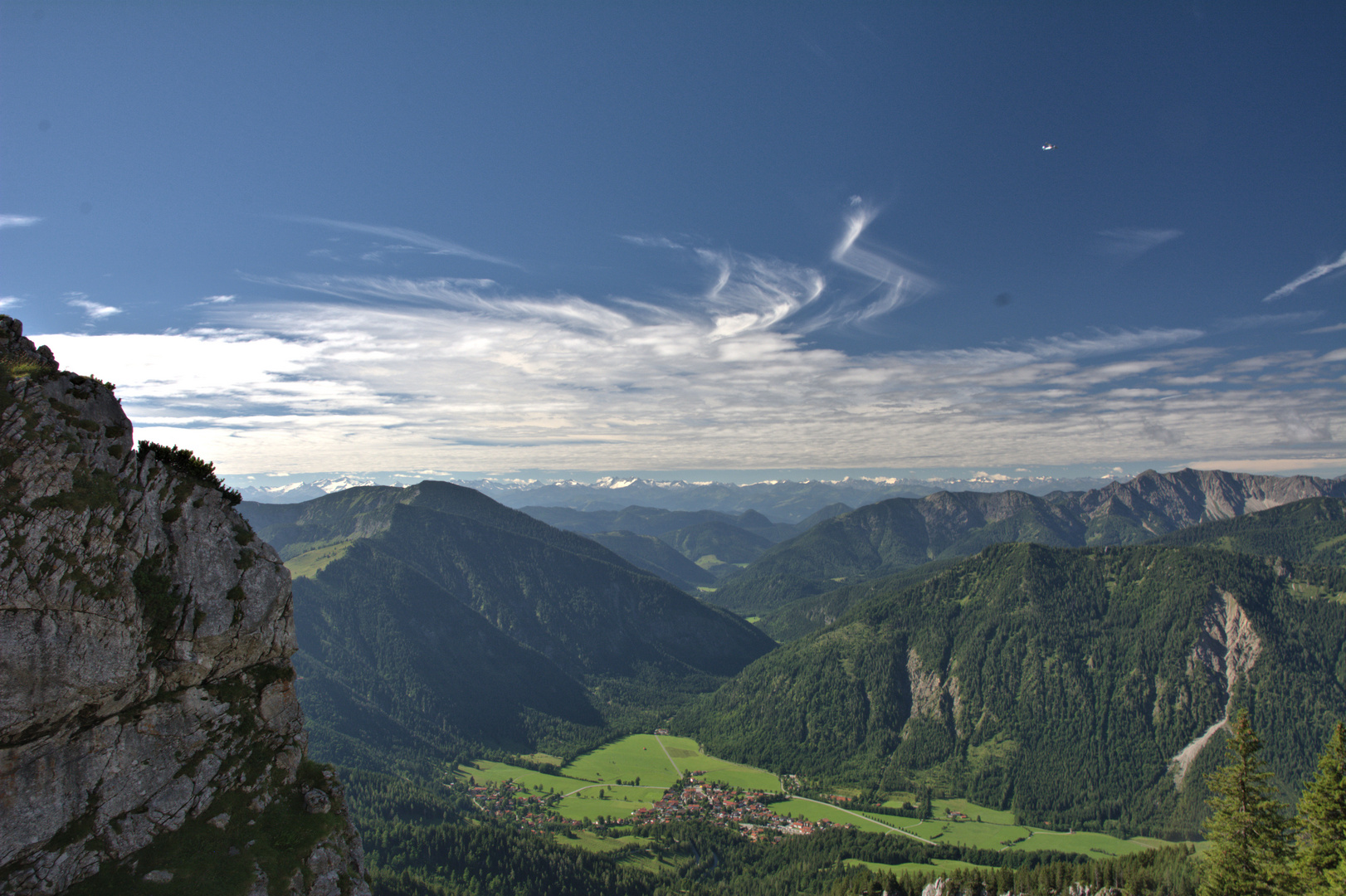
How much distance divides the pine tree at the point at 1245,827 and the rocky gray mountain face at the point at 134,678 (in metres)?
71.0

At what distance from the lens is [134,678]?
39.4 m

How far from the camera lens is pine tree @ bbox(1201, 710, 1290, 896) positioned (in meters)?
50.0

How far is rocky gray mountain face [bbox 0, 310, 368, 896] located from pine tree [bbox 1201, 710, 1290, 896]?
7103 centimetres

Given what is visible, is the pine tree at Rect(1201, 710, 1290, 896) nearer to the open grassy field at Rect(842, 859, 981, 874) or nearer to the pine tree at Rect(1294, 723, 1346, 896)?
the pine tree at Rect(1294, 723, 1346, 896)

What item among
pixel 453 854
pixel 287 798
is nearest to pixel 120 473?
pixel 287 798

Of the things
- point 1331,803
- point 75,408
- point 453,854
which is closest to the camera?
point 75,408

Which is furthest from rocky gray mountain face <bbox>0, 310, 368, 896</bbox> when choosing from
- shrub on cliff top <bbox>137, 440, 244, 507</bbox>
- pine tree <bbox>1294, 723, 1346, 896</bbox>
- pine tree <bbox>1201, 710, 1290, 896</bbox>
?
pine tree <bbox>1294, 723, 1346, 896</bbox>

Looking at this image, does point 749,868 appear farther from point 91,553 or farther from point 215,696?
point 91,553

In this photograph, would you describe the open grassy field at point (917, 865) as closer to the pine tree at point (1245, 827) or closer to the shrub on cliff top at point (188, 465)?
the pine tree at point (1245, 827)

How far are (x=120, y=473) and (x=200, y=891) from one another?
28.1 metres

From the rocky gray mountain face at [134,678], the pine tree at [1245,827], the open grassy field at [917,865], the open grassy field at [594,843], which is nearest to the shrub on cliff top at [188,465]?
the rocky gray mountain face at [134,678]

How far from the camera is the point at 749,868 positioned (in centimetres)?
18562

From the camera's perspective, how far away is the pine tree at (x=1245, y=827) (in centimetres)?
5003

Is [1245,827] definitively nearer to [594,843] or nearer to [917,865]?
[917,865]
